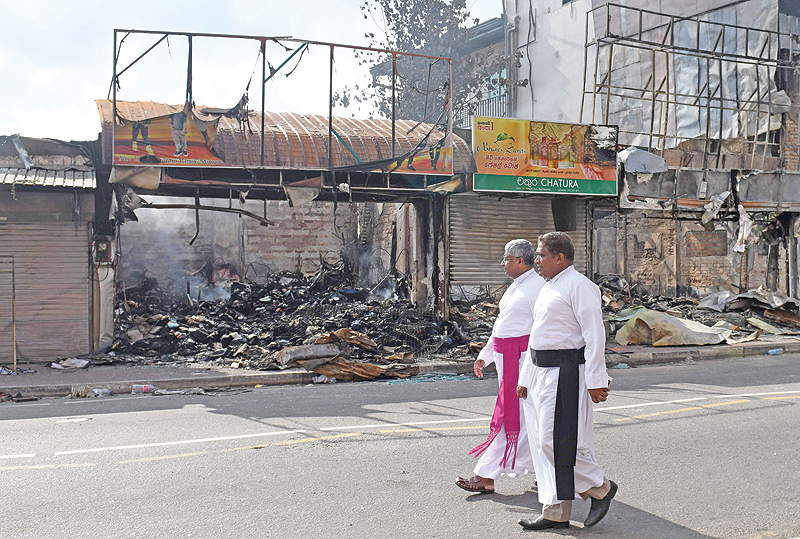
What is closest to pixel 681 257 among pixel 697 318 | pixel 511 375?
pixel 697 318

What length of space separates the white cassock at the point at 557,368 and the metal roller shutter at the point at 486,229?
10803 millimetres

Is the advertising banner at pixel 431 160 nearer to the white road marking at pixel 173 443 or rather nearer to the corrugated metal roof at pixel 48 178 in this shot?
the corrugated metal roof at pixel 48 178

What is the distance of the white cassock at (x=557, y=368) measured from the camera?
156 inches

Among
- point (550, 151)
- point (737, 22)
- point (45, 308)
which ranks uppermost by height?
point (737, 22)

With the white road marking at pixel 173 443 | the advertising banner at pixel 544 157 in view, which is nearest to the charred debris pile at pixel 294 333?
the advertising banner at pixel 544 157

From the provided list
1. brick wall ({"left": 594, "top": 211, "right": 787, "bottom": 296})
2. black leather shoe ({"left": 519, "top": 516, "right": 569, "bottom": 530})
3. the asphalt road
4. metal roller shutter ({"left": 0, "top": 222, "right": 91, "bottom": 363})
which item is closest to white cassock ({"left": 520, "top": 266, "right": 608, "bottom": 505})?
black leather shoe ({"left": 519, "top": 516, "right": 569, "bottom": 530})

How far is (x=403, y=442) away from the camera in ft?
20.4

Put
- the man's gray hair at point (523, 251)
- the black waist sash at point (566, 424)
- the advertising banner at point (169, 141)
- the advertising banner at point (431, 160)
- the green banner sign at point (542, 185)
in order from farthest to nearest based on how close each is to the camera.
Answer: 1. the green banner sign at point (542, 185)
2. the advertising banner at point (431, 160)
3. the advertising banner at point (169, 141)
4. the man's gray hair at point (523, 251)
5. the black waist sash at point (566, 424)

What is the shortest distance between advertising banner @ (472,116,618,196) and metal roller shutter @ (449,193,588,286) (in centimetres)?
88

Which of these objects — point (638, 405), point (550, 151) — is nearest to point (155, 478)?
point (638, 405)

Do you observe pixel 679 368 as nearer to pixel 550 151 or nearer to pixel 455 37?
pixel 550 151

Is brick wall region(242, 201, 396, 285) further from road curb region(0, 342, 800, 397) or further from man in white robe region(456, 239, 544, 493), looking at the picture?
man in white robe region(456, 239, 544, 493)

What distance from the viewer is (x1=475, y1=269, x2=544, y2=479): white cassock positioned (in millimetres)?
4727

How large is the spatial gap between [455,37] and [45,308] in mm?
24222
